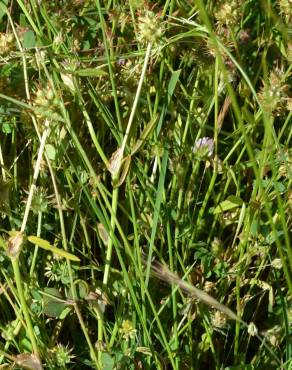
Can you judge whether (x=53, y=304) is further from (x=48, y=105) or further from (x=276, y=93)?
(x=276, y=93)

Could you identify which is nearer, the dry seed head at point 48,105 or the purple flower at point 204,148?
the dry seed head at point 48,105

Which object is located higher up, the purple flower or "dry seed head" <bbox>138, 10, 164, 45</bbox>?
"dry seed head" <bbox>138, 10, 164, 45</bbox>

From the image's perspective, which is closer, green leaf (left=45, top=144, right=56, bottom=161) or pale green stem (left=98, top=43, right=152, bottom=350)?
pale green stem (left=98, top=43, right=152, bottom=350)

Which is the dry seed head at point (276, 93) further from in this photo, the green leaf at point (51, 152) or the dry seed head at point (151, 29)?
the green leaf at point (51, 152)

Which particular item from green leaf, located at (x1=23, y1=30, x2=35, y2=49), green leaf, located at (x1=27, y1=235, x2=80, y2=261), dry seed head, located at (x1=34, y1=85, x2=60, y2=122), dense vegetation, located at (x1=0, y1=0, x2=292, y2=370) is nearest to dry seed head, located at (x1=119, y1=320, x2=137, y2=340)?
dense vegetation, located at (x1=0, y1=0, x2=292, y2=370)

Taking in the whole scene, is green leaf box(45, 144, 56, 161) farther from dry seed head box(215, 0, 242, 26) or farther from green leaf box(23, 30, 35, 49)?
dry seed head box(215, 0, 242, 26)

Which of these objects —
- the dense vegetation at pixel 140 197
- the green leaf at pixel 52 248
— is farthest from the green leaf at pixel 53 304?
the green leaf at pixel 52 248

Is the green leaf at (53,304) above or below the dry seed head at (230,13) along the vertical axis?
below

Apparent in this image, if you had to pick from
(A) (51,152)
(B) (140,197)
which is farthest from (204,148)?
(A) (51,152)

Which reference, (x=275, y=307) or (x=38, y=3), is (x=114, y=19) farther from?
(x=275, y=307)
